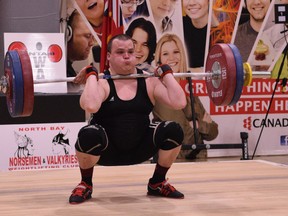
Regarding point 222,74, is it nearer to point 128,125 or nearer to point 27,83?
point 128,125

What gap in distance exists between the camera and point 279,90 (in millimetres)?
5520

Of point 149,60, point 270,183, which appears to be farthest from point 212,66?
point 149,60

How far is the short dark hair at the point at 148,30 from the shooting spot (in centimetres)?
517

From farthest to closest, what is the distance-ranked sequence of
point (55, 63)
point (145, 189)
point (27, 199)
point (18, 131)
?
point (55, 63) < point (18, 131) < point (145, 189) < point (27, 199)

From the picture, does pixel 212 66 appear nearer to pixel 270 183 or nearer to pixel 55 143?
pixel 270 183

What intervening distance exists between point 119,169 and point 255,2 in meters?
2.84

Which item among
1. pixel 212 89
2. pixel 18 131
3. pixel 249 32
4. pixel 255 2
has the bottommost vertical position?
pixel 18 131

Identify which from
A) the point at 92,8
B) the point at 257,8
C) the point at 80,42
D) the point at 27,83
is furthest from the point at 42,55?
the point at 257,8

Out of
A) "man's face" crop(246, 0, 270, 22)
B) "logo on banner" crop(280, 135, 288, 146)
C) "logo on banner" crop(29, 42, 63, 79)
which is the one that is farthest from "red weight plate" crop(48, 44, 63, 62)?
"logo on banner" crop(280, 135, 288, 146)

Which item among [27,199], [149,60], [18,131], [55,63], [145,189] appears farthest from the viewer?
[149,60]

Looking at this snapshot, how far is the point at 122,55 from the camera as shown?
2.63 meters

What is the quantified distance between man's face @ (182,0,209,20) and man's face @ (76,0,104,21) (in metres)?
0.91

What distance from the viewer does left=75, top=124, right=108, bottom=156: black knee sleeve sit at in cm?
248

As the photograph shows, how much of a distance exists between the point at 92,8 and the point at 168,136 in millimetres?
2830
